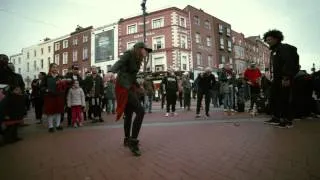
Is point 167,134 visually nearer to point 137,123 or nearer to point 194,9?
point 137,123

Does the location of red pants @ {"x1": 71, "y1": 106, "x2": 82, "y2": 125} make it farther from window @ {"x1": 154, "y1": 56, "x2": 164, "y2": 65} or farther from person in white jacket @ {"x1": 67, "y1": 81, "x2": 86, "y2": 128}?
window @ {"x1": 154, "y1": 56, "x2": 164, "y2": 65}

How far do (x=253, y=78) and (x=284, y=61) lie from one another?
428 cm

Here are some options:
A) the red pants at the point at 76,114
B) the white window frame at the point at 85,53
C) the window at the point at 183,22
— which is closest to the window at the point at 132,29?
the window at the point at 183,22

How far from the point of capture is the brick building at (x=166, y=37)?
127ft

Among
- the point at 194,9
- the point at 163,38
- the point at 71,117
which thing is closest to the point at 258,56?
the point at 194,9

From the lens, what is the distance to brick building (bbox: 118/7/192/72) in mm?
38656

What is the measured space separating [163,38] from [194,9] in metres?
7.60

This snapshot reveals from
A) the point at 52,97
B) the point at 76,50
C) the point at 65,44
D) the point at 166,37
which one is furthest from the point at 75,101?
the point at 65,44

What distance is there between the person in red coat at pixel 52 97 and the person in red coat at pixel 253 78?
654 cm

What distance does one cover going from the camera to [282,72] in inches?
257

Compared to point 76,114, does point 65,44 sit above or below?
above

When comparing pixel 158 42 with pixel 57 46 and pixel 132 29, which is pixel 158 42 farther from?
pixel 57 46

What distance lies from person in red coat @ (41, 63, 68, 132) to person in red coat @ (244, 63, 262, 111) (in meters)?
6.54

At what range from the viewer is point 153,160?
408 cm
